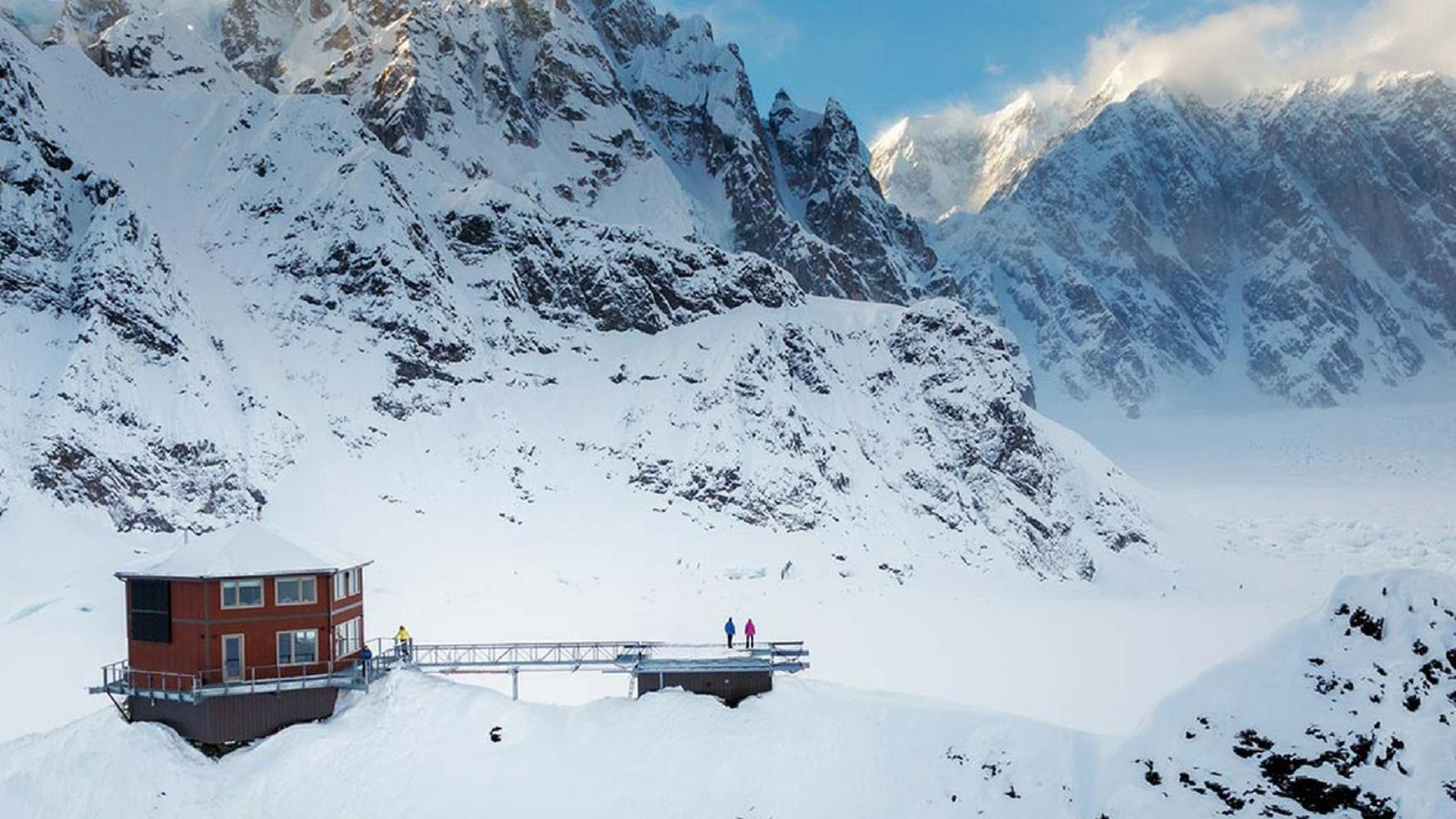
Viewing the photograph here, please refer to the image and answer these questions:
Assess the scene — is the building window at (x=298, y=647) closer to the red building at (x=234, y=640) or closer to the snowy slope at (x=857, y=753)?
the red building at (x=234, y=640)

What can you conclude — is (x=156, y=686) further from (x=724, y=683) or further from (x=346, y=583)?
(x=724, y=683)

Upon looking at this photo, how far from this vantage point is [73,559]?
56.6 meters

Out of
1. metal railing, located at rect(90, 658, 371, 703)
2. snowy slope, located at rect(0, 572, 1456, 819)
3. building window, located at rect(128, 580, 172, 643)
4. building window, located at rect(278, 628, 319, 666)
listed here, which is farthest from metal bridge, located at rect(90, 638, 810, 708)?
building window, located at rect(128, 580, 172, 643)

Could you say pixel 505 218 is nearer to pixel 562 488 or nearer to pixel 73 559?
pixel 562 488

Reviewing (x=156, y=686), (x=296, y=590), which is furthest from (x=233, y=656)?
(x=296, y=590)

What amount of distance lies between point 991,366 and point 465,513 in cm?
5507

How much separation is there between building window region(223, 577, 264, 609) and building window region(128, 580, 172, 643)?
179 centimetres

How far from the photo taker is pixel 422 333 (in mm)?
86625

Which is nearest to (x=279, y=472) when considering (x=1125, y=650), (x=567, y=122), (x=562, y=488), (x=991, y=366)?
(x=562, y=488)

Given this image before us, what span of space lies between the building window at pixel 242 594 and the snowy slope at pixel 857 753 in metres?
4.24

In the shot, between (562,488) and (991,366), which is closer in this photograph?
(562,488)

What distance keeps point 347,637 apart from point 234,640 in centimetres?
362

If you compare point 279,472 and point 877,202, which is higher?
point 877,202

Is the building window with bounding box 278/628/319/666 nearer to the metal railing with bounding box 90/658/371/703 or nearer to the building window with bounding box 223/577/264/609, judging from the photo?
the metal railing with bounding box 90/658/371/703
